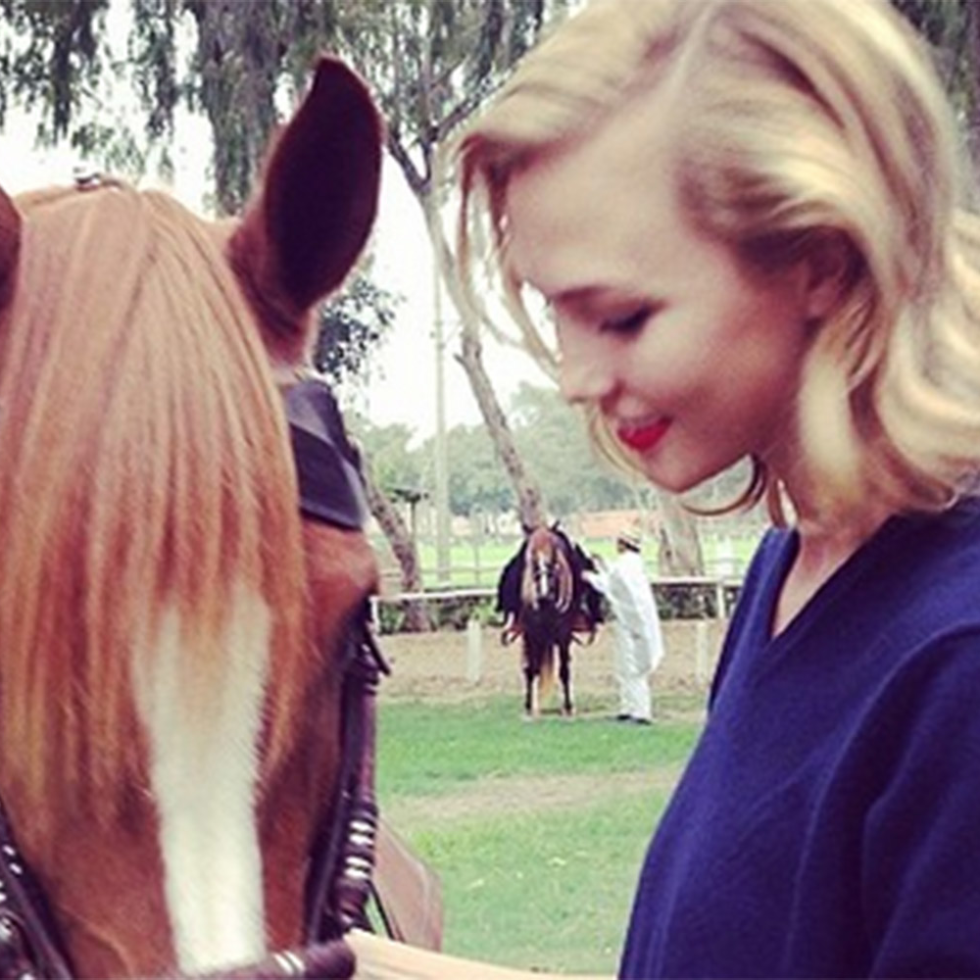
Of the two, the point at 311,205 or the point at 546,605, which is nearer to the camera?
the point at 311,205

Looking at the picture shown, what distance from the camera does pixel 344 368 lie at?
71.4 ft

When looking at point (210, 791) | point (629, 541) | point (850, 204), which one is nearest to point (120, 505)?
point (210, 791)

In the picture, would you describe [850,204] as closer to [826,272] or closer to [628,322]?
[826,272]

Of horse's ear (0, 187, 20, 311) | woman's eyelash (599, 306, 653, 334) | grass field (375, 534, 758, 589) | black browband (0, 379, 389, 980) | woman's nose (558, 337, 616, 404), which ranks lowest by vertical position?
grass field (375, 534, 758, 589)

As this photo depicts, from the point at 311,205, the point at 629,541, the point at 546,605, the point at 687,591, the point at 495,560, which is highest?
the point at 311,205

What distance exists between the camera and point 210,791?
63.6 inches

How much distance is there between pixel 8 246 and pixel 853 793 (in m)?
0.98

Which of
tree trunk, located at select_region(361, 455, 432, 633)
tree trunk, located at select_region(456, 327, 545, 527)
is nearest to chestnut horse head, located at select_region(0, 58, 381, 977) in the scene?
tree trunk, located at select_region(361, 455, 432, 633)

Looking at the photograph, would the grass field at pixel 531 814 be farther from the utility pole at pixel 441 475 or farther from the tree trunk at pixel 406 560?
the utility pole at pixel 441 475

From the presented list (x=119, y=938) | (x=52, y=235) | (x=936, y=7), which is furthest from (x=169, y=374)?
(x=936, y=7)

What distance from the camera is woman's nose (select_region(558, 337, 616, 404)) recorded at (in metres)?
1.33

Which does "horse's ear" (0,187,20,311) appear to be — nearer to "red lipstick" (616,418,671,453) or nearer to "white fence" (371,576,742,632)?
"red lipstick" (616,418,671,453)

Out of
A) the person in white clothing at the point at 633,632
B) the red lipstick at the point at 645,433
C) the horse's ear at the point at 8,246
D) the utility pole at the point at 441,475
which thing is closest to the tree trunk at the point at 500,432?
the utility pole at the point at 441,475

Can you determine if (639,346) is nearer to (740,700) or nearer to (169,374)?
(740,700)
